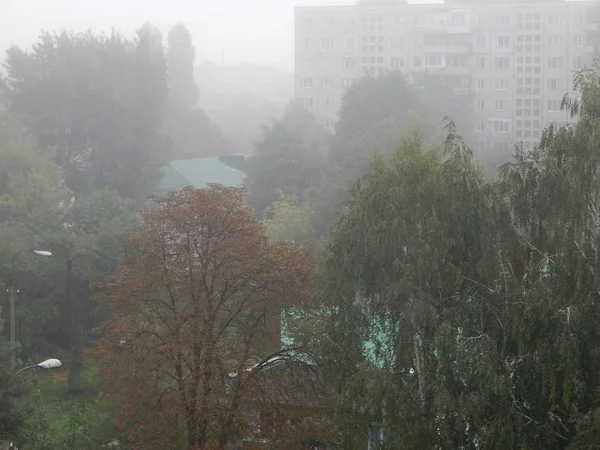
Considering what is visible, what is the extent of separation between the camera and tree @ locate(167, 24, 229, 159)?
91625 mm

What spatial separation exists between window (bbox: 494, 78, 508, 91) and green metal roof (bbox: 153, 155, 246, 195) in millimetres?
23453

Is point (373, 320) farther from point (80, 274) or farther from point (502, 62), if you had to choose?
point (502, 62)

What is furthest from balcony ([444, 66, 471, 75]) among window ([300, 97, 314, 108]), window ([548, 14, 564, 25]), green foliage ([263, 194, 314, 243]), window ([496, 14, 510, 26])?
green foliage ([263, 194, 314, 243])

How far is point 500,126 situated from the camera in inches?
3233

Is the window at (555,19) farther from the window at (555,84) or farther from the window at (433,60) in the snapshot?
the window at (433,60)

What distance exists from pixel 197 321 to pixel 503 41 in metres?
66.6

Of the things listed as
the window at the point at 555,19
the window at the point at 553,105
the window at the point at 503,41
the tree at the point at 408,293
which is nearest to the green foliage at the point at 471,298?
the tree at the point at 408,293

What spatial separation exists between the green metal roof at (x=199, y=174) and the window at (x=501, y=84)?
923 inches

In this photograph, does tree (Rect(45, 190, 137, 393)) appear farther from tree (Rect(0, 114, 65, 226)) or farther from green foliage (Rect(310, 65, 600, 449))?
green foliage (Rect(310, 65, 600, 449))

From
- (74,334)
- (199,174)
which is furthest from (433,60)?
(74,334)

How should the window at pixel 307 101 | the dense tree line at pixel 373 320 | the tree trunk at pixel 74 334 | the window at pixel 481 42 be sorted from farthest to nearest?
the window at pixel 307 101, the window at pixel 481 42, the tree trunk at pixel 74 334, the dense tree line at pixel 373 320

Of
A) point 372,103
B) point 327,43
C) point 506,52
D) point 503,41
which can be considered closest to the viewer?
point 372,103

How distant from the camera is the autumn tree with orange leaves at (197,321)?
2045 centimetres

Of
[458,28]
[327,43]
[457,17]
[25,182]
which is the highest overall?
[457,17]
